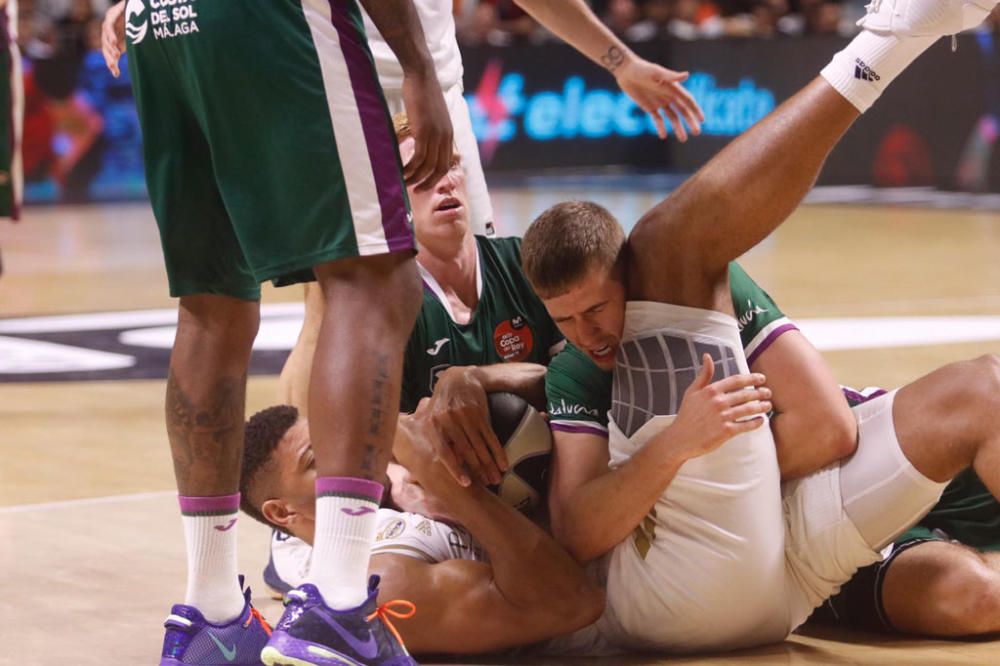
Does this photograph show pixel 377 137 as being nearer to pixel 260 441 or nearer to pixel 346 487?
pixel 346 487

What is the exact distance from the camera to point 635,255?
3.32 m

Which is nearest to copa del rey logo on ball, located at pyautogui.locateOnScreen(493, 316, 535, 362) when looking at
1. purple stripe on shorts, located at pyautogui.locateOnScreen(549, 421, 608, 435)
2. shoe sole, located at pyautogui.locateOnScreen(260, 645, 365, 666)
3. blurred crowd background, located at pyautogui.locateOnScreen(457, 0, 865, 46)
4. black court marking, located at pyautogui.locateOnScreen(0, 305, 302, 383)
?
purple stripe on shorts, located at pyautogui.locateOnScreen(549, 421, 608, 435)

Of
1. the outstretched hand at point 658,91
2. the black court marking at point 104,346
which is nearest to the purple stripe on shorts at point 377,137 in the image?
the outstretched hand at point 658,91

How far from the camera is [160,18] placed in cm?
302

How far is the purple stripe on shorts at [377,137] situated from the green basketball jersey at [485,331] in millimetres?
1089

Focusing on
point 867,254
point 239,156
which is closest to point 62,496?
point 239,156

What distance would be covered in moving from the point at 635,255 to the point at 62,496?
2.30 m

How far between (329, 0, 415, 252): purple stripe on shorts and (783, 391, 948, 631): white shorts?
1.05m

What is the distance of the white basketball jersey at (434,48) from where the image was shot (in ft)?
15.4

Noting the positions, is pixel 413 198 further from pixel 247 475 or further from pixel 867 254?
pixel 867 254

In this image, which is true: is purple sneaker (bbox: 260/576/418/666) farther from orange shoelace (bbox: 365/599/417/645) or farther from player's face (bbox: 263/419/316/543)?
player's face (bbox: 263/419/316/543)

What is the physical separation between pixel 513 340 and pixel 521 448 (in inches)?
26.7

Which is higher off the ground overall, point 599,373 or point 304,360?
point 599,373

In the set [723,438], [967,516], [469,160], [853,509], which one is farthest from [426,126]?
[469,160]
